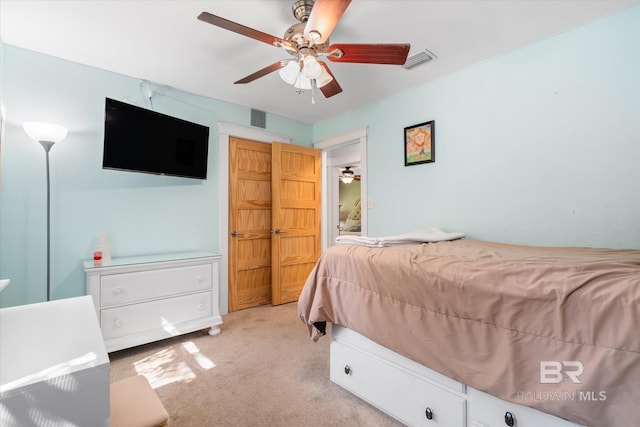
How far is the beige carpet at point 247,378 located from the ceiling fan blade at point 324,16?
2.08 meters

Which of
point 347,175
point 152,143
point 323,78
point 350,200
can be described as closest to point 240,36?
point 323,78

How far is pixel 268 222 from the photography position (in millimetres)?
3680

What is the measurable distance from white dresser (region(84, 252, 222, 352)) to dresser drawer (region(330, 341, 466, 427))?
1.44 metres

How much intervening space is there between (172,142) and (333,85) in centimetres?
165

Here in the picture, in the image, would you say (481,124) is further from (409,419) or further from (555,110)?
(409,419)

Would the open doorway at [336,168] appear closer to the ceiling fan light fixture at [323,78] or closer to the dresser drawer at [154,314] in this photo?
the ceiling fan light fixture at [323,78]

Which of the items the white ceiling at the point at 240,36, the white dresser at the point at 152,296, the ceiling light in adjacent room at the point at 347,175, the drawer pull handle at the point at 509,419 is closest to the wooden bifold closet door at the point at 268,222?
the white dresser at the point at 152,296

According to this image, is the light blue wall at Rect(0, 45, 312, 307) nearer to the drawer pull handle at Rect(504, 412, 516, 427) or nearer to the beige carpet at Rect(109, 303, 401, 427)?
the beige carpet at Rect(109, 303, 401, 427)

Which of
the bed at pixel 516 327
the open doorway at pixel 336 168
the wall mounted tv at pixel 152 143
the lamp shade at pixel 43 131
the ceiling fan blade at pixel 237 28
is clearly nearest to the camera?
the bed at pixel 516 327

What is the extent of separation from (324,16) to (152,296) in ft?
7.89

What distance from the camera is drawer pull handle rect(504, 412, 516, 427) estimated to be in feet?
3.50

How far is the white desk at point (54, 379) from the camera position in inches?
23.1

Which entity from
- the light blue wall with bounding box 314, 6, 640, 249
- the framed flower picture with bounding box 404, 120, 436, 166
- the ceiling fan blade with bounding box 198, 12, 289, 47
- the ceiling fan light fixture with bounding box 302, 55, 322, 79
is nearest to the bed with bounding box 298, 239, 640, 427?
the light blue wall with bounding box 314, 6, 640, 249

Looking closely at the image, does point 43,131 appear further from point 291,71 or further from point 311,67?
point 311,67
